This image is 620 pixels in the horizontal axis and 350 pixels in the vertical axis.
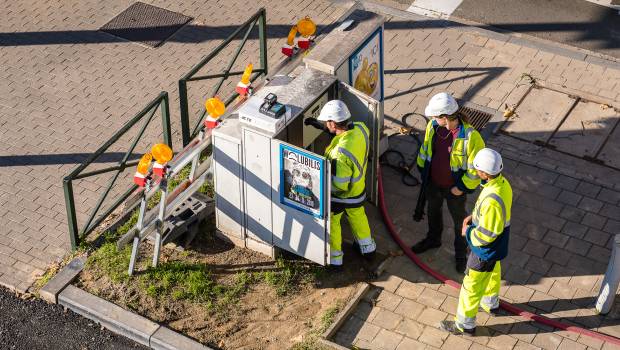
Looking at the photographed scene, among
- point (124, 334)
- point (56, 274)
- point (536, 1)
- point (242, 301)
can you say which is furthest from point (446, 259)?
point (536, 1)

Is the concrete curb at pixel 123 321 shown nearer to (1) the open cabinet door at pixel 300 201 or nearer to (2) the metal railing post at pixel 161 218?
(2) the metal railing post at pixel 161 218

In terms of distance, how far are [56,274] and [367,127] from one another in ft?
11.6

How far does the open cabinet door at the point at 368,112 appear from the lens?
33.5 feet

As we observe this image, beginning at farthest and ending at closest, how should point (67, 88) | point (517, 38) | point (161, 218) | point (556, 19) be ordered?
point (556, 19) → point (517, 38) → point (67, 88) → point (161, 218)

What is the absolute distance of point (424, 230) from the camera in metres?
10.6

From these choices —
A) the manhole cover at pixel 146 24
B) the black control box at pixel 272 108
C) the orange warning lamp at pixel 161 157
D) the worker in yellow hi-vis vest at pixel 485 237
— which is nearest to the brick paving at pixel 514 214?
the worker in yellow hi-vis vest at pixel 485 237

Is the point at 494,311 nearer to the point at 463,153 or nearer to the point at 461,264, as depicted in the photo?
the point at 461,264

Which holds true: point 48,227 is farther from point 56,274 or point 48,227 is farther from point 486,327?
point 486,327

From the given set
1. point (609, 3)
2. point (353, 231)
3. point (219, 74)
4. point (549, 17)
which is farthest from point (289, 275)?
point (609, 3)

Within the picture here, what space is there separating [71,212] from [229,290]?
5.96 ft

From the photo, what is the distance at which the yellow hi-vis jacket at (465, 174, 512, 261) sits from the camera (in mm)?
→ 8672

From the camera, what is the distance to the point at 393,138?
12023 mm

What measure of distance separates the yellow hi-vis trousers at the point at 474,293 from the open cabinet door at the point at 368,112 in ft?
6.00

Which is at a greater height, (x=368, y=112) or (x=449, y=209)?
(x=368, y=112)
